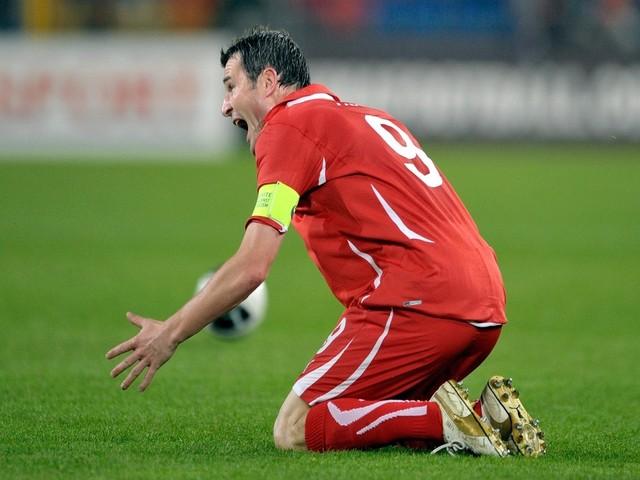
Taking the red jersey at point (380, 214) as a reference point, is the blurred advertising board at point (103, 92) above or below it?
below

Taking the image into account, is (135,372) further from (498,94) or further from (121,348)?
(498,94)

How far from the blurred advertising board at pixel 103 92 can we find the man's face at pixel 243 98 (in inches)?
660

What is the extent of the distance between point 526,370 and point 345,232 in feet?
9.28

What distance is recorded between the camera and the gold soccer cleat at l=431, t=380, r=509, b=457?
15.9ft

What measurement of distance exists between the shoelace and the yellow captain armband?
109 cm

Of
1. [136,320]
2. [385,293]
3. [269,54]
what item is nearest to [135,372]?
[136,320]

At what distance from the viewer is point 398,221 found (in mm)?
4953

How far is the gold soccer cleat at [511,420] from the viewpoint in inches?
194

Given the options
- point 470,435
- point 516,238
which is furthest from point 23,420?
point 516,238

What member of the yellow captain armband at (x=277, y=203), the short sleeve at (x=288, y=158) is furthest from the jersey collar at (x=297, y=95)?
the yellow captain armband at (x=277, y=203)

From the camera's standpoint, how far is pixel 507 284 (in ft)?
36.5

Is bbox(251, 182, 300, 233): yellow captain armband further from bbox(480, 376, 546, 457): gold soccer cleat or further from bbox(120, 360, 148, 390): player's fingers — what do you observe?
bbox(480, 376, 546, 457): gold soccer cleat

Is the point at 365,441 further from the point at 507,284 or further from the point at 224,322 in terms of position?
the point at 507,284

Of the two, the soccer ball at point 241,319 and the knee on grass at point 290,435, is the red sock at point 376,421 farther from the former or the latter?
the soccer ball at point 241,319
